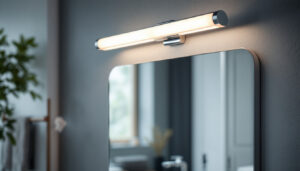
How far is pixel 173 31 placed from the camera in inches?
50.9

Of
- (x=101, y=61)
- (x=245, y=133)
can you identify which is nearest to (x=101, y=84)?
(x=101, y=61)

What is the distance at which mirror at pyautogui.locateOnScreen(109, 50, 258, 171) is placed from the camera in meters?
1.16

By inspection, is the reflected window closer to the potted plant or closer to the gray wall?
the gray wall

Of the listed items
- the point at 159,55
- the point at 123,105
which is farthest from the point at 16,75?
the point at 159,55

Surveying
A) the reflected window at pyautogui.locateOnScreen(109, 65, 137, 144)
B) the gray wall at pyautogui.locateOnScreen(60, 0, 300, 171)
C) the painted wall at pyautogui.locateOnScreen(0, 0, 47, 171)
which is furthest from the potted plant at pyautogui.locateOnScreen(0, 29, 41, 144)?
the reflected window at pyautogui.locateOnScreen(109, 65, 137, 144)

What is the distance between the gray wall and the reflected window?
56 mm

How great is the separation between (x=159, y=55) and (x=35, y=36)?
1.15 metres

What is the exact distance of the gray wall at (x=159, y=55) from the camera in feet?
3.49

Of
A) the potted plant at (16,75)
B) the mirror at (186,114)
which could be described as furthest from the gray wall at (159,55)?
the potted plant at (16,75)

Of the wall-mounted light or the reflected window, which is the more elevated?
the wall-mounted light

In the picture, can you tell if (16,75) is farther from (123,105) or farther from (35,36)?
(123,105)

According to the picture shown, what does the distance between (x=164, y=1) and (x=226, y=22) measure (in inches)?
16.3

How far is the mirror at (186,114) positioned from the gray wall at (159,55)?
5 centimetres

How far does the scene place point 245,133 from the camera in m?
1.15
